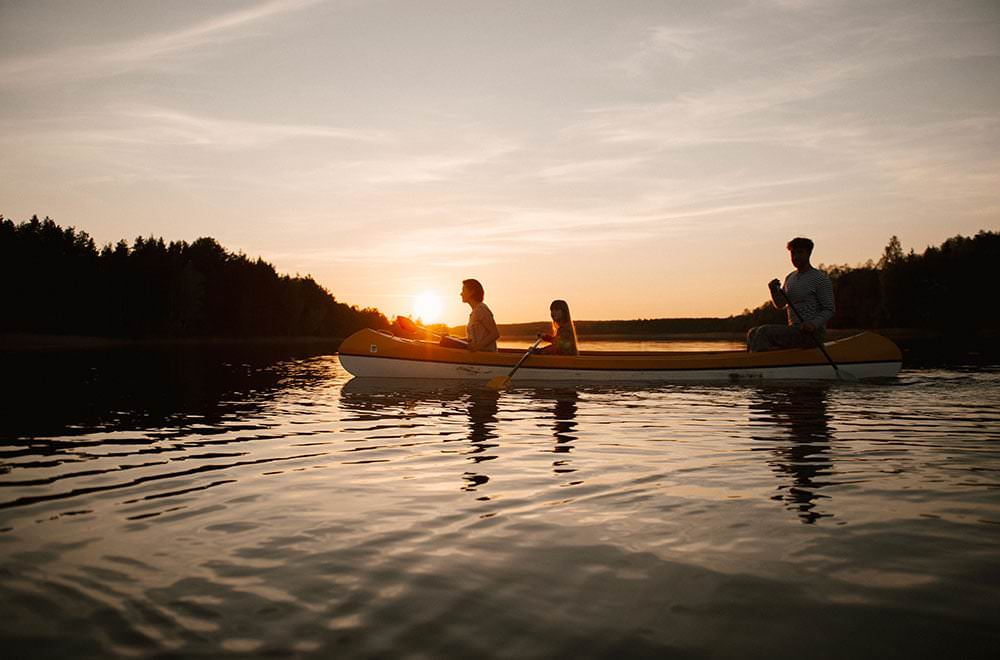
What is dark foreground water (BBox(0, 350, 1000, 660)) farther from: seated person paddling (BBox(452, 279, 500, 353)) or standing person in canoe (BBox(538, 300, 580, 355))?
seated person paddling (BBox(452, 279, 500, 353))

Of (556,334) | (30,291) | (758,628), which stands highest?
(30,291)

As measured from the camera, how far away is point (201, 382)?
18109 mm

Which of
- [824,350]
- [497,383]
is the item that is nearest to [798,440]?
[497,383]

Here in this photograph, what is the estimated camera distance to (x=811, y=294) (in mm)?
14242

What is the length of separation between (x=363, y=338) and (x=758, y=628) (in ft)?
50.4

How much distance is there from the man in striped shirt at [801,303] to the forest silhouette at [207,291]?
5499 centimetres

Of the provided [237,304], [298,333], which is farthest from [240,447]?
[298,333]

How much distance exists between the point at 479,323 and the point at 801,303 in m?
6.94

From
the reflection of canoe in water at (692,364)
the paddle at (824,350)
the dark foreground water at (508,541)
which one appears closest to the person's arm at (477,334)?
the reflection of canoe in water at (692,364)

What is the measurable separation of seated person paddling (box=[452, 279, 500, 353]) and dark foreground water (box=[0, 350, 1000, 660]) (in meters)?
7.59

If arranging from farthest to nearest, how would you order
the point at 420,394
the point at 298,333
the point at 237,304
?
the point at 298,333 → the point at 237,304 → the point at 420,394

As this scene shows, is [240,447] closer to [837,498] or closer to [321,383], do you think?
[837,498]

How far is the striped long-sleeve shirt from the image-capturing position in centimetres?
1405

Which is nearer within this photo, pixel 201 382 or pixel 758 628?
pixel 758 628
